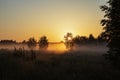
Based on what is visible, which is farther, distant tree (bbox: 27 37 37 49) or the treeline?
the treeline

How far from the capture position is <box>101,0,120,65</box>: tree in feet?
89.6

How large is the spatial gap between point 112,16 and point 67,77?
10722 mm

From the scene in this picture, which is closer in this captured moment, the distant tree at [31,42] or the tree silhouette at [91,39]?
the distant tree at [31,42]

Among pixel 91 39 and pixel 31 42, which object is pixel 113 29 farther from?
pixel 91 39

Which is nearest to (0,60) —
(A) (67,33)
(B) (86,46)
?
(A) (67,33)

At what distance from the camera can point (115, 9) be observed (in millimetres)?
27734

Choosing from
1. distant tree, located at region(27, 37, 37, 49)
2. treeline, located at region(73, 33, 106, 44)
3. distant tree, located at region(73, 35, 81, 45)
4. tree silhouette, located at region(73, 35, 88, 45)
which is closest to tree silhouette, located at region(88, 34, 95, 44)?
treeline, located at region(73, 33, 106, 44)

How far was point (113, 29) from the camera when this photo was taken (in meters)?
27.9

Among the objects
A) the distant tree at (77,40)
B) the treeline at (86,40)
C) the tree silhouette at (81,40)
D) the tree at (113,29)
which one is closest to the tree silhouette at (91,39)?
the treeline at (86,40)

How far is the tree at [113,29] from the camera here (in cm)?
2731

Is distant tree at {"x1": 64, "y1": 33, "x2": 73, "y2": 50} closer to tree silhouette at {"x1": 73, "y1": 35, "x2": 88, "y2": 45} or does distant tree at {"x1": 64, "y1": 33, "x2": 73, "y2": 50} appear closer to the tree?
tree silhouette at {"x1": 73, "y1": 35, "x2": 88, "y2": 45}

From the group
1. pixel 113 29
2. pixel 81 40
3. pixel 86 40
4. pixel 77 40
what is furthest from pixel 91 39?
pixel 113 29

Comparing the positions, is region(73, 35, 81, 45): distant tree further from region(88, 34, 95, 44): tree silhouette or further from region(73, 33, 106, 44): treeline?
region(88, 34, 95, 44): tree silhouette

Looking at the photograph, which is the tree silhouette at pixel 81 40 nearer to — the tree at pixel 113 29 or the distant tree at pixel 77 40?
the distant tree at pixel 77 40
